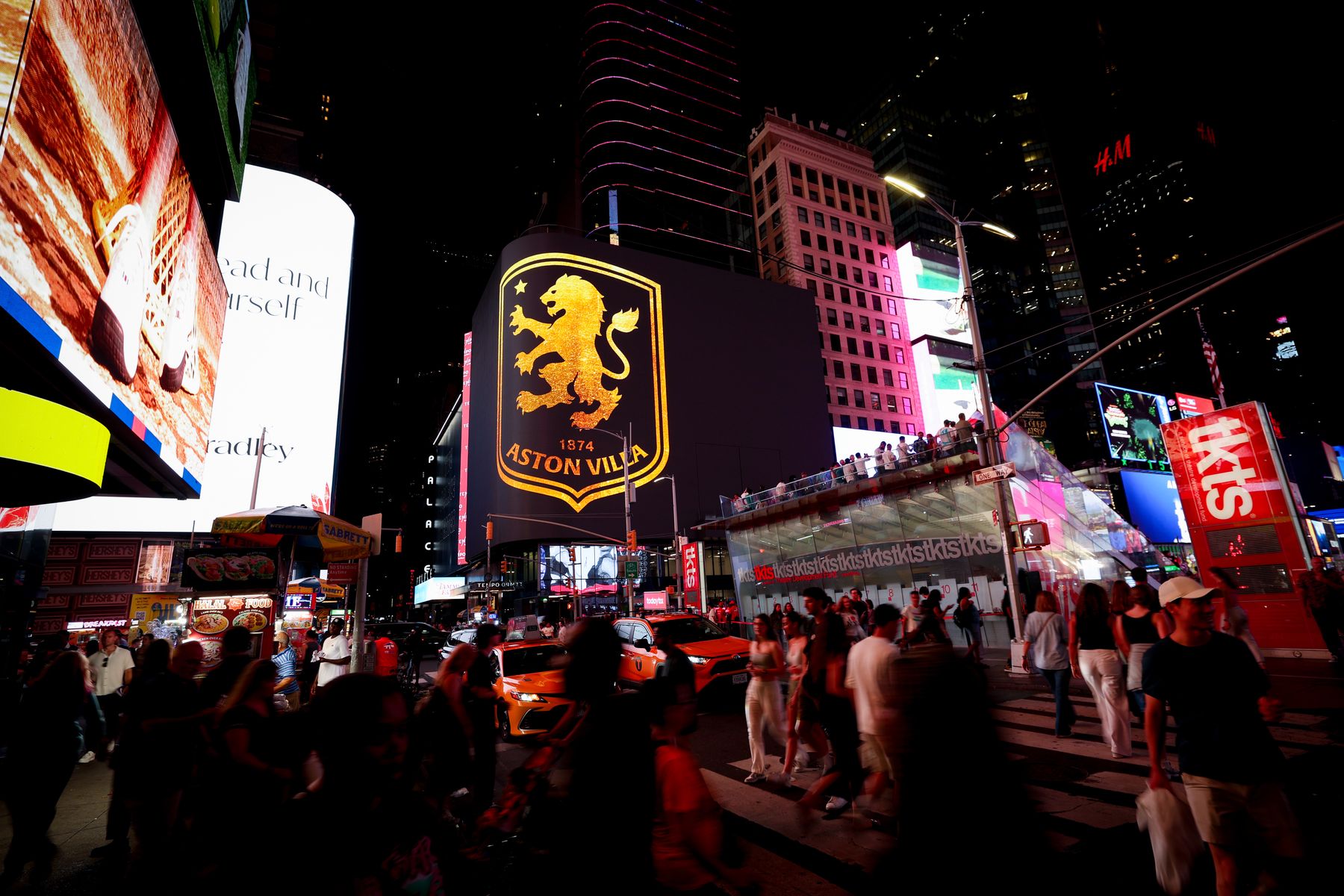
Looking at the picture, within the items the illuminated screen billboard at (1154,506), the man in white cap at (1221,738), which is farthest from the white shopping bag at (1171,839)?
the illuminated screen billboard at (1154,506)

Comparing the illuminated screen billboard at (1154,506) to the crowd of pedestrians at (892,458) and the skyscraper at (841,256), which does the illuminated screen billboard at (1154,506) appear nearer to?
the skyscraper at (841,256)

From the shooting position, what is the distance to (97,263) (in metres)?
8.02

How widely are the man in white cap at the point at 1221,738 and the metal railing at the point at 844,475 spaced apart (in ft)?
61.5

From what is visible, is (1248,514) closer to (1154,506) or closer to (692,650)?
(692,650)

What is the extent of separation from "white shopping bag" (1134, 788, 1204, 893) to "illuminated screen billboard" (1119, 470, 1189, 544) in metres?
46.7

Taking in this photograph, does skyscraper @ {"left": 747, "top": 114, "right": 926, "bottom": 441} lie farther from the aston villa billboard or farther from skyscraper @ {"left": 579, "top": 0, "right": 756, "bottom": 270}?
the aston villa billboard

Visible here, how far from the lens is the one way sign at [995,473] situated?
553 inches

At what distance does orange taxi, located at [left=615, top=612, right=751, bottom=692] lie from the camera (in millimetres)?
12047

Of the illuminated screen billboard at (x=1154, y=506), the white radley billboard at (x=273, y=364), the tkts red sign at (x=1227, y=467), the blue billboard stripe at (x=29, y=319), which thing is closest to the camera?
the blue billboard stripe at (x=29, y=319)

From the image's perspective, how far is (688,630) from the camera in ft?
44.1

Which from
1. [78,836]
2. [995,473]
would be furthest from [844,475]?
[78,836]

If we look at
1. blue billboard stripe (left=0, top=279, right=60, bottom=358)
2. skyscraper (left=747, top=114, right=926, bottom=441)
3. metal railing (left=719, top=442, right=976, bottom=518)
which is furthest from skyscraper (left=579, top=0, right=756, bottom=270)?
blue billboard stripe (left=0, top=279, right=60, bottom=358)

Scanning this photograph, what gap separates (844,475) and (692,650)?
14714 mm

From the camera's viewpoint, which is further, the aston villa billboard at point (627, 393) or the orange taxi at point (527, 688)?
the aston villa billboard at point (627, 393)
